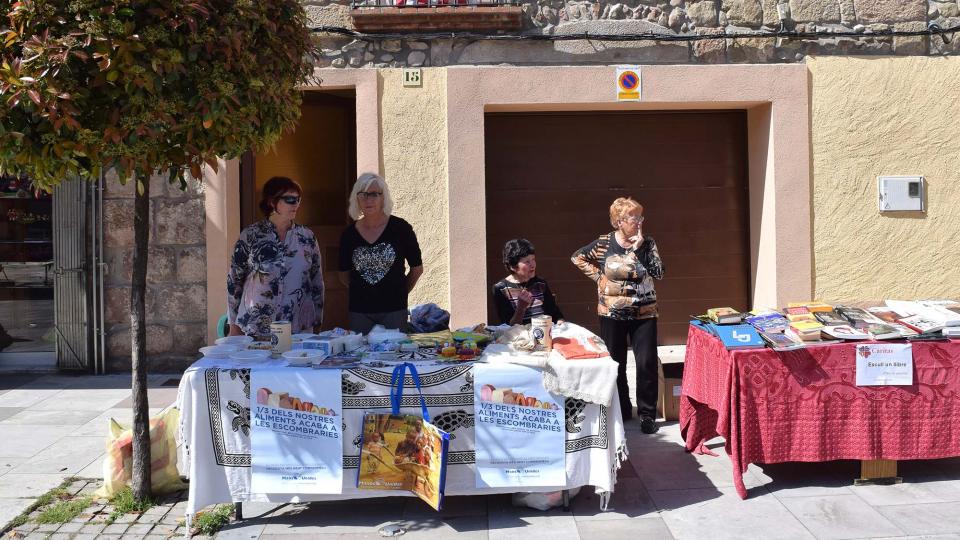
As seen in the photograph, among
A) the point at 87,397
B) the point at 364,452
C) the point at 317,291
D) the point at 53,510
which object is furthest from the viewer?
the point at 87,397

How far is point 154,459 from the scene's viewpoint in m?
4.62

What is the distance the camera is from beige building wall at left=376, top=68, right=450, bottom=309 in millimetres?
7512

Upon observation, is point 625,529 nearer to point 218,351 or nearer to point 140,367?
point 218,351

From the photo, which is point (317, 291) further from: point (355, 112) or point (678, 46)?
point (678, 46)

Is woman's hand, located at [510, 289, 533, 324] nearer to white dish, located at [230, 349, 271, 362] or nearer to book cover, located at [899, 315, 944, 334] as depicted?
white dish, located at [230, 349, 271, 362]

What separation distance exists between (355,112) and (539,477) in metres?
4.85

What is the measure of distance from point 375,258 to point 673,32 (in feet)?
13.3

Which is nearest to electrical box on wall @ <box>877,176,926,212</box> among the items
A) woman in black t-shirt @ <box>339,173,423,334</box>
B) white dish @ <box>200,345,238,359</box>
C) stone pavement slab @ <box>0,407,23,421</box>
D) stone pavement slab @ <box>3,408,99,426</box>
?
woman in black t-shirt @ <box>339,173,423,334</box>

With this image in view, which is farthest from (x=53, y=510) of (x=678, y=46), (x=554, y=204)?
(x=678, y=46)

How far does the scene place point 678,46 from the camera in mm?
7656

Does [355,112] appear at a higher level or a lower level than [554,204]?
higher

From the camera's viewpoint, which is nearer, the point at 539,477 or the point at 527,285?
the point at 539,477

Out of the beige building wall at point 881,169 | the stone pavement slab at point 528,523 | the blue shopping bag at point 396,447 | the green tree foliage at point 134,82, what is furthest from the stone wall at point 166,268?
the beige building wall at point 881,169

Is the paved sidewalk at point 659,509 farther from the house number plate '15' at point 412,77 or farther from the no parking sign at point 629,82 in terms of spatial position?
the house number plate '15' at point 412,77
